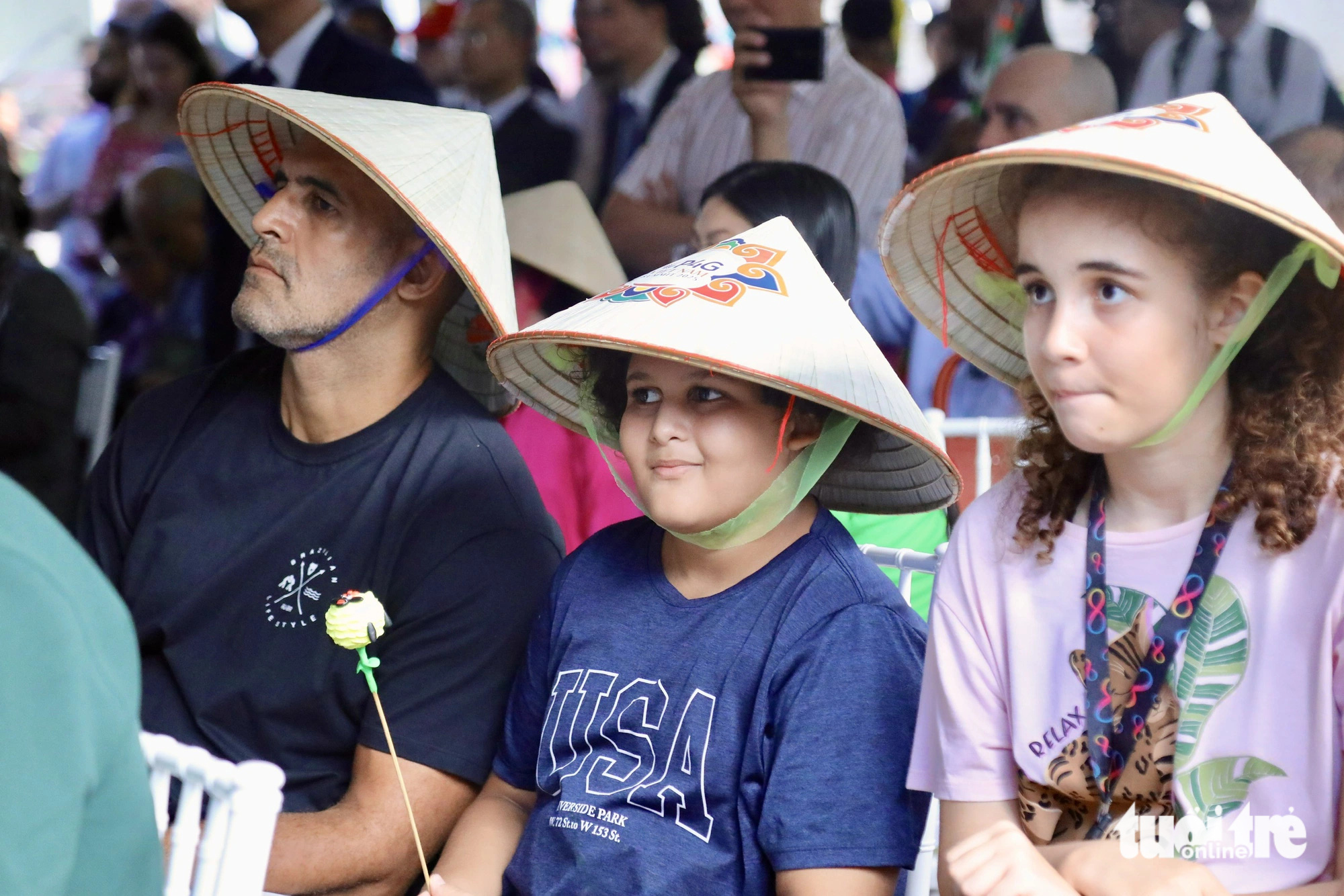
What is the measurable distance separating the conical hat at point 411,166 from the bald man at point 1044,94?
1200mm

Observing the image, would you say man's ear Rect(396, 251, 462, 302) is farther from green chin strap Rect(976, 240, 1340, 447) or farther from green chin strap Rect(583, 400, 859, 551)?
green chin strap Rect(976, 240, 1340, 447)

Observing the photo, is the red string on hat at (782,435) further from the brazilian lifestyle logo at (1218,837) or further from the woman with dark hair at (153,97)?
the woman with dark hair at (153,97)

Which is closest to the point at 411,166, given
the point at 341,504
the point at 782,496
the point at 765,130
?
the point at 341,504

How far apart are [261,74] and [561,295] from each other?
1.20 m

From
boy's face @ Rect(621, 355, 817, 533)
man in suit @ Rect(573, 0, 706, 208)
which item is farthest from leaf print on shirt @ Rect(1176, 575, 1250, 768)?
man in suit @ Rect(573, 0, 706, 208)

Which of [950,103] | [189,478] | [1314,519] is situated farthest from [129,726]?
[950,103]

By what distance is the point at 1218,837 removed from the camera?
1.04 metres

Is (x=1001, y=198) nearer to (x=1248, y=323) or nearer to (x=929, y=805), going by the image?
(x=1248, y=323)

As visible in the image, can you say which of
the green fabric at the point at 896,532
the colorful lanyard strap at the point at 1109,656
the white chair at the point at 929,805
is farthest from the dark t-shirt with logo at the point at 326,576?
the colorful lanyard strap at the point at 1109,656

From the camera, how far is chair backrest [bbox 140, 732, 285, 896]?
0.96m

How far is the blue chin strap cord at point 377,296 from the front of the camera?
1.68 m

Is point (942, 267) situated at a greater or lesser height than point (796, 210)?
greater

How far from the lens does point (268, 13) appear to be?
3.28m

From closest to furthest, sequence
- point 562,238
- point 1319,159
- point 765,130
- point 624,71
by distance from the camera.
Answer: point 1319,159
point 562,238
point 765,130
point 624,71
